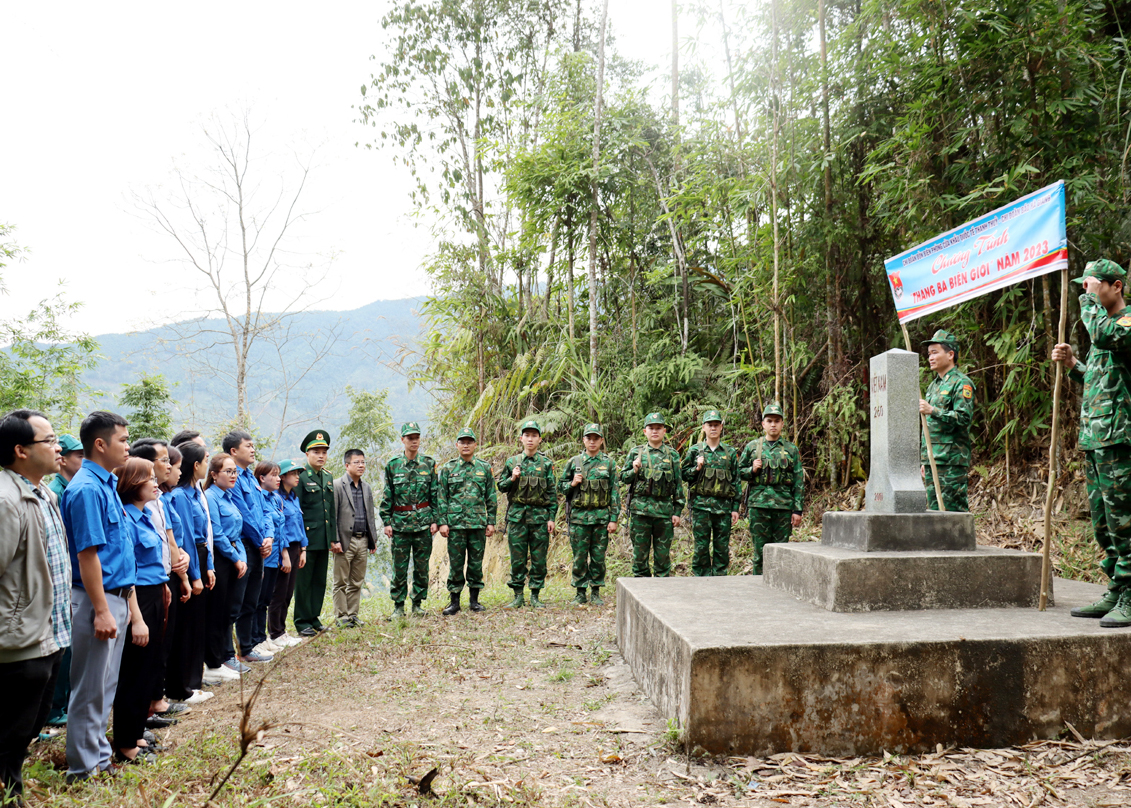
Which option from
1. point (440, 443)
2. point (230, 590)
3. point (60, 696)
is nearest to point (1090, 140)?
point (230, 590)

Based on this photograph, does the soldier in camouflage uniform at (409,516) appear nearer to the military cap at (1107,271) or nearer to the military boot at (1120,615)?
the military boot at (1120,615)

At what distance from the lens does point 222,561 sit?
16.6 ft

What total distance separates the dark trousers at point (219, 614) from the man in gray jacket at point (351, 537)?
1.65 metres

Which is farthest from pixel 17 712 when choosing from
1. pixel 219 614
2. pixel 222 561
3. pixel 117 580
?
pixel 219 614

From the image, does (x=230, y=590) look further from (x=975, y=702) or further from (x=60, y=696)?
(x=975, y=702)

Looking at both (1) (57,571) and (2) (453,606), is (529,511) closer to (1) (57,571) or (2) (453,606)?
(2) (453,606)

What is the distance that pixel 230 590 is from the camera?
5254 millimetres

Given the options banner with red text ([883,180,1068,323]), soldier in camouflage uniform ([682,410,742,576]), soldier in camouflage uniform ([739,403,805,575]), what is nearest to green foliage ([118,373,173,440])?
soldier in camouflage uniform ([682,410,742,576])

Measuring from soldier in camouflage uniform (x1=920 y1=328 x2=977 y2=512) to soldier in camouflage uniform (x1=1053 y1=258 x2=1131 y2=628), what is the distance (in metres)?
1.41

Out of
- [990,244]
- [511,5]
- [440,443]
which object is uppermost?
[511,5]

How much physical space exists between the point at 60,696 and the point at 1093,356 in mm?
6250

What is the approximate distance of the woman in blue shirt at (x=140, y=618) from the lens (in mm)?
3393

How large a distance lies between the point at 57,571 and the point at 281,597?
12.7 ft

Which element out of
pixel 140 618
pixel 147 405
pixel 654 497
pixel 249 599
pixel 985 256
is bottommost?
pixel 249 599
